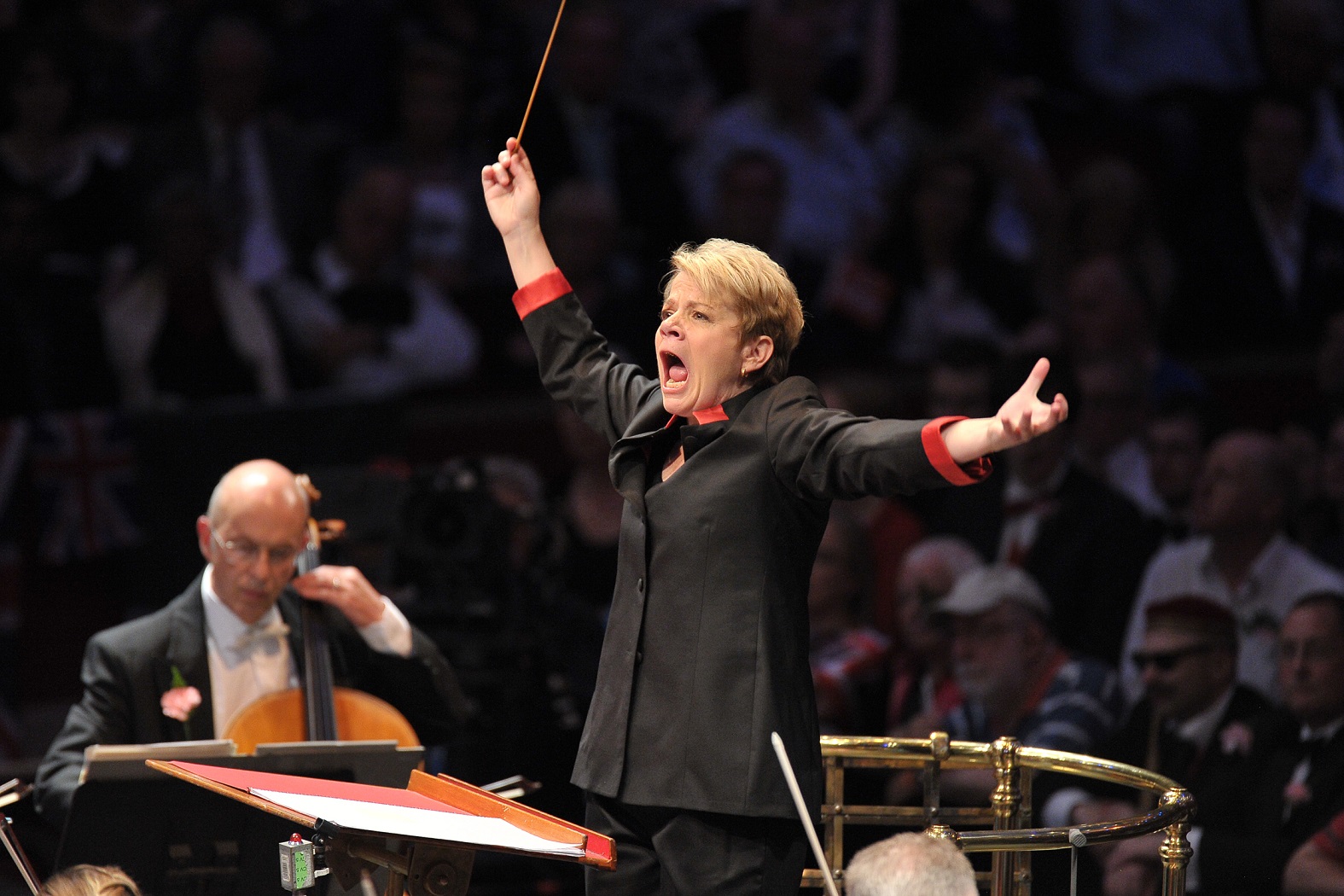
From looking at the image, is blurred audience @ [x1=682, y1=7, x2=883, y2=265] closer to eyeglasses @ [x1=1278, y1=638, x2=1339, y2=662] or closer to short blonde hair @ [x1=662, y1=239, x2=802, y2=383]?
eyeglasses @ [x1=1278, y1=638, x2=1339, y2=662]

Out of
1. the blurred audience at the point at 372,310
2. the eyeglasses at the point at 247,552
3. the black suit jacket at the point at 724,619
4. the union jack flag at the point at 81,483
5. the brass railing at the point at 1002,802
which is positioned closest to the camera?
the black suit jacket at the point at 724,619

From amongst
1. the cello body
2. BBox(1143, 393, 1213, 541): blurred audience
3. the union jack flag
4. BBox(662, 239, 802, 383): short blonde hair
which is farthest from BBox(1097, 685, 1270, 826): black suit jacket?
the union jack flag

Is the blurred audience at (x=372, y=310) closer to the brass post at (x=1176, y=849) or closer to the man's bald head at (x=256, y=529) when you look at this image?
the man's bald head at (x=256, y=529)

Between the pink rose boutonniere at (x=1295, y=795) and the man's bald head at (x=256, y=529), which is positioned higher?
the man's bald head at (x=256, y=529)

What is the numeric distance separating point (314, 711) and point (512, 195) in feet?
4.27

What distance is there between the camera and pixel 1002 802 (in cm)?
313

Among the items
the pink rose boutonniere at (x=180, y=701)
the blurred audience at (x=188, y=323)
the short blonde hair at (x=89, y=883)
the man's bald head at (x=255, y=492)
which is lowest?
the short blonde hair at (x=89, y=883)

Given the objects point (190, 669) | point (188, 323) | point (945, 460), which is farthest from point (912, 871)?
point (188, 323)

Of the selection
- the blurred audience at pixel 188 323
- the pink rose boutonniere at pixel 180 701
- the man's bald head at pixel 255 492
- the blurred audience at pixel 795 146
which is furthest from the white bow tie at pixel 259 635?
the blurred audience at pixel 795 146

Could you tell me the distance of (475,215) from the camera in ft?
22.5

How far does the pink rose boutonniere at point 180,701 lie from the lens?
12.1ft

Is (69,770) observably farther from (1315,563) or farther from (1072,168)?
(1072,168)

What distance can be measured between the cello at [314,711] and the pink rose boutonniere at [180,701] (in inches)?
3.7

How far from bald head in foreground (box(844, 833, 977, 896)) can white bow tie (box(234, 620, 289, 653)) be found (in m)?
1.85
